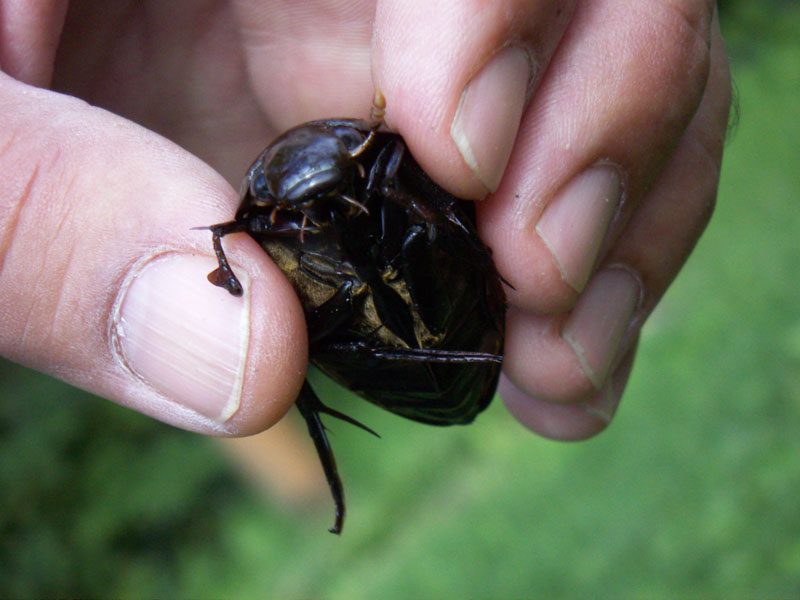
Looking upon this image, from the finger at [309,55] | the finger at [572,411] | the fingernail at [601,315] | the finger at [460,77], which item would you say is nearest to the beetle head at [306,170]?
the finger at [460,77]

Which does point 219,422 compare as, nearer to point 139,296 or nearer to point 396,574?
point 139,296

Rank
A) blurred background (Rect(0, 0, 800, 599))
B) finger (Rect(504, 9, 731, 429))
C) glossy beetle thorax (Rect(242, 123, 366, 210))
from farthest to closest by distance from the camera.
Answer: blurred background (Rect(0, 0, 800, 599)) < finger (Rect(504, 9, 731, 429)) < glossy beetle thorax (Rect(242, 123, 366, 210))

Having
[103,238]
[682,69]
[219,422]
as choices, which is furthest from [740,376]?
[103,238]

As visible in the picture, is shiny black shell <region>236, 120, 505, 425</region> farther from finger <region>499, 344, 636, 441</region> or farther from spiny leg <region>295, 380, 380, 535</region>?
finger <region>499, 344, 636, 441</region>

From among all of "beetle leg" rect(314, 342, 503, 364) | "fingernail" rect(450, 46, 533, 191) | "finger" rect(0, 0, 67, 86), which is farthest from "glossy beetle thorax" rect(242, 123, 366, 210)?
"finger" rect(0, 0, 67, 86)

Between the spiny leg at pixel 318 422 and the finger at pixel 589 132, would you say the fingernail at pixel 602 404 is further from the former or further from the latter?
the spiny leg at pixel 318 422

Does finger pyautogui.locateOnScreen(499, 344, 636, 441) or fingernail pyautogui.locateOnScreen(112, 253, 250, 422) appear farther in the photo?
finger pyautogui.locateOnScreen(499, 344, 636, 441)
